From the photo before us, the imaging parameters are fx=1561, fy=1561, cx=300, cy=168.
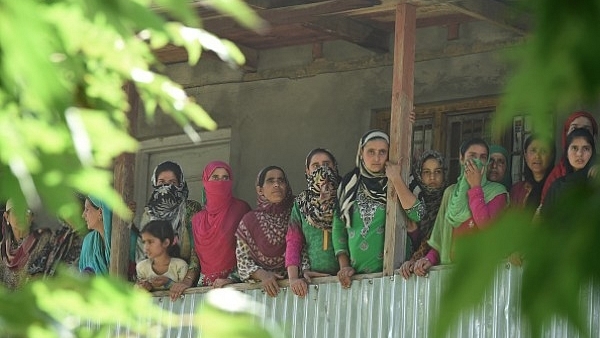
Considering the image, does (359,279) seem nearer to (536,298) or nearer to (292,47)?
(292,47)

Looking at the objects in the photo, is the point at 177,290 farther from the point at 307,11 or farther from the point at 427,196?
the point at 307,11

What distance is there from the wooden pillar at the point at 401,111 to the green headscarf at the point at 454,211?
0.37m

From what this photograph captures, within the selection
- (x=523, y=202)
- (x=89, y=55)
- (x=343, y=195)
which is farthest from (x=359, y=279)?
(x=89, y=55)

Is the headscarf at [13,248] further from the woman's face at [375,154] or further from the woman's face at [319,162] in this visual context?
the woman's face at [375,154]

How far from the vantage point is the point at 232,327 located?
1.70m

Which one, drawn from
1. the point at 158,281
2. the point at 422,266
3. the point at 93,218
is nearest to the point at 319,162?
the point at 422,266

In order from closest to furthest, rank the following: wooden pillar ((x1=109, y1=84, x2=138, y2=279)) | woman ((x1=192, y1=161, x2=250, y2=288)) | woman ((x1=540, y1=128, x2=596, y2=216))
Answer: woman ((x1=540, y1=128, x2=596, y2=216))
woman ((x1=192, y1=161, x2=250, y2=288))
wooden pillar ((x1=109, y1=84, x2=138, y2=279))

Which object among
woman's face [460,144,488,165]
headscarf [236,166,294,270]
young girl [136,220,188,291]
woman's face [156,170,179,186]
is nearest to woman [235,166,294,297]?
headscarf [236,166,294,270]

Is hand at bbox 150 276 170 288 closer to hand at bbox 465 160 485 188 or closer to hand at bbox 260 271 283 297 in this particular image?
hand at bbox 260 271 283 297

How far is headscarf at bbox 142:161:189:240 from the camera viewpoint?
38.2 ft

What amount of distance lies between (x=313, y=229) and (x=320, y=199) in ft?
0.74

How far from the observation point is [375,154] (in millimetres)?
10320

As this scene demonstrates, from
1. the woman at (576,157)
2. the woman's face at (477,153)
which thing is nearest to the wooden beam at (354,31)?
the woman's face at (477,153)

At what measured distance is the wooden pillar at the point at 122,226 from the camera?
1191cm
